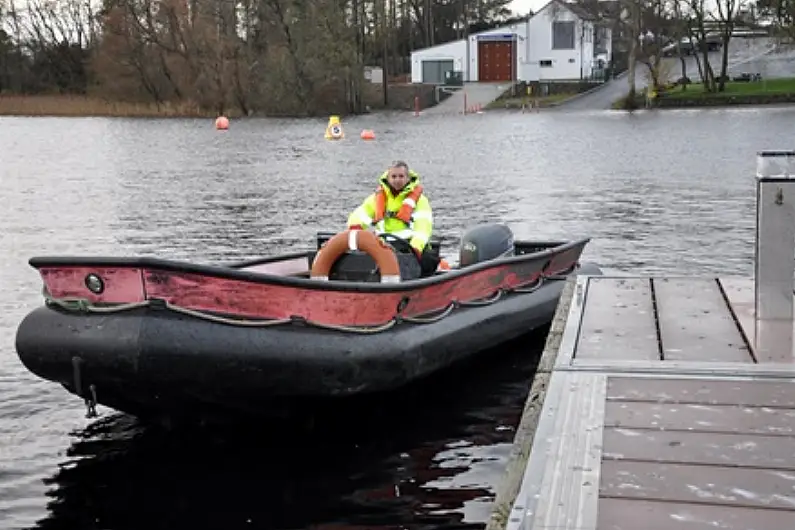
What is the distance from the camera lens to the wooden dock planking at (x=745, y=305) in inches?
205

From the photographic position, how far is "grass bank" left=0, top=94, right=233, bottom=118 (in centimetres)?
5991

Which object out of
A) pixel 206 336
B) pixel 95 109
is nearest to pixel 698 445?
pixel 206 336

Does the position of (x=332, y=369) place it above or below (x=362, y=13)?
below

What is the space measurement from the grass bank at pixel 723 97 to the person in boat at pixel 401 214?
45355 mm

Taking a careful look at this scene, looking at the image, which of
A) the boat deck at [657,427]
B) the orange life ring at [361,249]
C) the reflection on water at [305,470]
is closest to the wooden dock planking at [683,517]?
the boat deck at [657,427]

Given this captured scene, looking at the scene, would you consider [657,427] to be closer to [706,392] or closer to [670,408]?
[670,408]

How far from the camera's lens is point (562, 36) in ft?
223

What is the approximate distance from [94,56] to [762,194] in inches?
2627

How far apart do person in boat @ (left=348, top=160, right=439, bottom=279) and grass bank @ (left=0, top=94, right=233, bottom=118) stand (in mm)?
51623

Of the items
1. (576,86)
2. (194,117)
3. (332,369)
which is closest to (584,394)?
(332,369)

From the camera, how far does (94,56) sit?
221 ft

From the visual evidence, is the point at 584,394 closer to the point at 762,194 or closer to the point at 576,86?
the point at 762,194

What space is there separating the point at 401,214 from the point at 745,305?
3294 mm

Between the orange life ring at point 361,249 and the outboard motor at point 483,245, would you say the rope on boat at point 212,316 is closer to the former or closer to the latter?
the orange life ring at point 361,249
